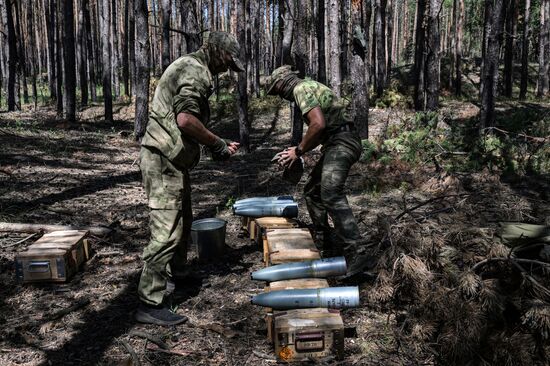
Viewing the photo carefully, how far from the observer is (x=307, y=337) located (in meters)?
3.22

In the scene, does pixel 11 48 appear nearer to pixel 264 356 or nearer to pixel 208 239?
pixel 208 239

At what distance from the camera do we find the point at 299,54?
10.3 m

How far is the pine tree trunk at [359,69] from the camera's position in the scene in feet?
33.9

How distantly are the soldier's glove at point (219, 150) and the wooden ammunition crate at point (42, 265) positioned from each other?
1947 mm

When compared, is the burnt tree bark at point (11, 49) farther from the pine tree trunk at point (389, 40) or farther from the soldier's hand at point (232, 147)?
the pine tree trunk at point (389, 40)

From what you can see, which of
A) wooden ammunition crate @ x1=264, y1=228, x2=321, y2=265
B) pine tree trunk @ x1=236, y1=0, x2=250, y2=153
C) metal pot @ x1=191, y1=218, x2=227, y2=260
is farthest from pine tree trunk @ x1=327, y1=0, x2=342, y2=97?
wooden ammunition crate @ x1=264, y1=228, x2=321, y2=265

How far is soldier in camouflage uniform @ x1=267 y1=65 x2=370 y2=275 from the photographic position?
4359 millimetres

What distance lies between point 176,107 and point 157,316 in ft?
5.79

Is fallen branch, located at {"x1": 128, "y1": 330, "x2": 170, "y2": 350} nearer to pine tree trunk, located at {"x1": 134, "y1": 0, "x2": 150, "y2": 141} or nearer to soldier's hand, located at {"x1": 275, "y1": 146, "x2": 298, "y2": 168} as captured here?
soldier's hand, located at {"x1": 275, "y1": 146, "x2": 298, "y2": 168}

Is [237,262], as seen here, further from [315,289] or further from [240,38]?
[240,38]

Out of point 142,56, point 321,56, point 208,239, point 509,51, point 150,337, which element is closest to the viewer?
point 150,337

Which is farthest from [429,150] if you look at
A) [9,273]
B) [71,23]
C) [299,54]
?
[71,23]

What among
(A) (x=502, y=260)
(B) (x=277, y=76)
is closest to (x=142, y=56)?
(B) (x=277, y=76)

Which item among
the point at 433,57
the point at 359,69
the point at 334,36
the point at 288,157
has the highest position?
the point at 334,36
